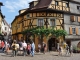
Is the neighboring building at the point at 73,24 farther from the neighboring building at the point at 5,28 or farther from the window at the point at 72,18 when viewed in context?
the neighboring building at the point at 5,28

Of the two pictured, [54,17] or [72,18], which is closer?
[54,17]

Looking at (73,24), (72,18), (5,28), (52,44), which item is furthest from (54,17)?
(5,28)

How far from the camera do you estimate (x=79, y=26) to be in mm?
32156

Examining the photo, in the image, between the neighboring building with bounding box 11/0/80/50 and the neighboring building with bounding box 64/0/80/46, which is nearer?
the neighboring building with bounding box 11/0/80/50

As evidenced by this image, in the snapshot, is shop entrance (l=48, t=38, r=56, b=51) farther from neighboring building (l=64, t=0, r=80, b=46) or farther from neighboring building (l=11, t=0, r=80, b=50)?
neighboring building (l=64, t=0, r=80, b=46)

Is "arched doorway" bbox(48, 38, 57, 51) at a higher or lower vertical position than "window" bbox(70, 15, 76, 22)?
lower

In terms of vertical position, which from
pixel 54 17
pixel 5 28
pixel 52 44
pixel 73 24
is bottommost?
A: pixel 52 44

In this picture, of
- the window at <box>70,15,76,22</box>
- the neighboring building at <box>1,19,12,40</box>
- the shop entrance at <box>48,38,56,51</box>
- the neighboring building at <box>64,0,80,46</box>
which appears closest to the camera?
the shop entrance at <box>48,38,56,51</box>

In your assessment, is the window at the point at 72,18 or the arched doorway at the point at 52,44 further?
the window at the point at 72,18

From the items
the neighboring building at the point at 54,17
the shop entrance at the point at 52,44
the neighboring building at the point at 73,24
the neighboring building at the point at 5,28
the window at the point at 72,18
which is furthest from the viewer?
the neighboring building at the point at 5,28

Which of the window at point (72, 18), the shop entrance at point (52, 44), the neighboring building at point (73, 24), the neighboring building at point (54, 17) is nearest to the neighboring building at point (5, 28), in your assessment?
the neighboring building at point (54, 17)

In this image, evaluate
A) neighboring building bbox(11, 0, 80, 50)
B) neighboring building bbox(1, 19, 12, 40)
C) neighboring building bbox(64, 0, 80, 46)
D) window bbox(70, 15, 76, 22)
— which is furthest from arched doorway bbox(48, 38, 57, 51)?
neighboring building bbox(1, 19, 12, 40)

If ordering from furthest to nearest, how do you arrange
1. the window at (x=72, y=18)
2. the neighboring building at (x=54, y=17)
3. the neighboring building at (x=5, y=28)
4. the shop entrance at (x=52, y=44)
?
the neighboring building at (x=5, y=28) < the window at (x=72, y=18) < the shop entrance at (x=52, y=44) < the neighboring building at (x=54, y=17)

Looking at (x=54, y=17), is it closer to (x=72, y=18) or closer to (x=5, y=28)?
(x=72, y=18)
